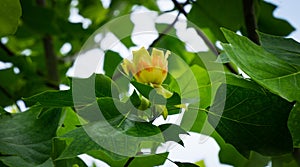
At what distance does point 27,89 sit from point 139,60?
64 centimetres

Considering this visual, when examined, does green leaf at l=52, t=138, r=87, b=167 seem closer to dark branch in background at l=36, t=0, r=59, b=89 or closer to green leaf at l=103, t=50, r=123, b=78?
green leaf at l=103, t=50, r=123, b=78

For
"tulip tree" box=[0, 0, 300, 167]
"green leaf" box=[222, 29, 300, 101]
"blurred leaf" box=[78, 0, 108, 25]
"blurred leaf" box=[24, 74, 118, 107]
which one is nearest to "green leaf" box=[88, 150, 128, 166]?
"tulip tree" box=[0, 0, 300, 167]

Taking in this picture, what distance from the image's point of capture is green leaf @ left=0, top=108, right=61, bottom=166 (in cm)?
61

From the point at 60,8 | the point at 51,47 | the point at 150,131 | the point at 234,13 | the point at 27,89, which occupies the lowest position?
the point at 150,131

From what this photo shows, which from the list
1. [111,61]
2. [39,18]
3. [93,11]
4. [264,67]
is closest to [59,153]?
[111,61]

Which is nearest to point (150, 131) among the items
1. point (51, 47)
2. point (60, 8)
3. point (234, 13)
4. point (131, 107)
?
point (131, 107)

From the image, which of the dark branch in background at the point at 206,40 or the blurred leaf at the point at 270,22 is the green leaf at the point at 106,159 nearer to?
the dark branch in background at the point at 206,40

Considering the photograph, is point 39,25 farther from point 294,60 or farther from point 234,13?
point 294,60

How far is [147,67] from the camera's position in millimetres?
610

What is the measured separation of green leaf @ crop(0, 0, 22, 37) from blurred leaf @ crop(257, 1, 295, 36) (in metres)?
0.47

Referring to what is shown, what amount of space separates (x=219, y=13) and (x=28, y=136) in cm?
49

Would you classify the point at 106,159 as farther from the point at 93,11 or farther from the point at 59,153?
the point at 93,11

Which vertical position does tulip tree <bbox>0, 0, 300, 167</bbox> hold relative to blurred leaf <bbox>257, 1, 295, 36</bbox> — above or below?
below

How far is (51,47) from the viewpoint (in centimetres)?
136
